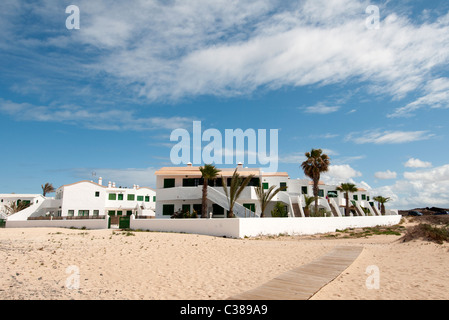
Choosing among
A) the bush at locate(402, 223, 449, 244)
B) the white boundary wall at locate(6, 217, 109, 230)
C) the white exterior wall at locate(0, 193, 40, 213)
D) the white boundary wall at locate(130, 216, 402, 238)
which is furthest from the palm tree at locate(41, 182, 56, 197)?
the bush at locate(402, 223, 449, 244)

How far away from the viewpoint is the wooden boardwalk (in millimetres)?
7304

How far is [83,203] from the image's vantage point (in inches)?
1845

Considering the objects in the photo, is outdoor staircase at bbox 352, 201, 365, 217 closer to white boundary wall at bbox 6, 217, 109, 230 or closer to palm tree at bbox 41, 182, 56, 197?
white boundary wall at bbox 6, 217, 109, 230

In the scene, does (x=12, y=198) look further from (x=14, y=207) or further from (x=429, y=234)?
(x=429, y=234)

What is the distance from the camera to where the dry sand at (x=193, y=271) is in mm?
8047

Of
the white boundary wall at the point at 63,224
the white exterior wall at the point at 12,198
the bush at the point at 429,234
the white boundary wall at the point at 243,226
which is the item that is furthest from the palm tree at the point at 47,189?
the bush at the point at 429,234

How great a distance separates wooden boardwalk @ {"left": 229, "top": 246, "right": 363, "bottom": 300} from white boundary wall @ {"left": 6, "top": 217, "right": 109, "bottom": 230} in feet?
74.1

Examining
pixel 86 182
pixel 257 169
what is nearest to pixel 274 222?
pixel 257 169

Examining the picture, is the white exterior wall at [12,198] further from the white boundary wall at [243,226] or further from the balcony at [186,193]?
the white boundary wall at [243,226]

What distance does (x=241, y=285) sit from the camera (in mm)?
8797

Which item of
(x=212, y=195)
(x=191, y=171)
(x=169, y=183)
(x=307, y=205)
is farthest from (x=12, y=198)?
(x=307, y=205)
